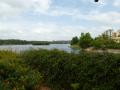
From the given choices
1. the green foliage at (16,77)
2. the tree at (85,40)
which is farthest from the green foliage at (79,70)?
the tree at (85,40)

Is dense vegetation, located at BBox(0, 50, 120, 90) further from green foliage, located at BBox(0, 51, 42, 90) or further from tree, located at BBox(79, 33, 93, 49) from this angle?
tree, located at BBox(79, 33, 93, 49)

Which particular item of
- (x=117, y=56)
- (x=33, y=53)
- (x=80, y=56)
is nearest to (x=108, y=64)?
(x=117, y=56)

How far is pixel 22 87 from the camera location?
969cm

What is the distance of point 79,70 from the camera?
10.0 meters

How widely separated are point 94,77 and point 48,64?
3102 millimetres

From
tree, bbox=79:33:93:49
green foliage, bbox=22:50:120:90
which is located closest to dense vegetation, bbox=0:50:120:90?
green foliage, bbox=22:50:120:90

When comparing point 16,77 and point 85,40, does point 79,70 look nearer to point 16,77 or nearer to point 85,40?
point 16,77

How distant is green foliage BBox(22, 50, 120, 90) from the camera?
887 centimetres

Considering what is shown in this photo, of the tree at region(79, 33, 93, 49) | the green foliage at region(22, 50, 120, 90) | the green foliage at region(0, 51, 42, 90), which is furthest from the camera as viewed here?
the tree at region(79, 33, 93, 49)

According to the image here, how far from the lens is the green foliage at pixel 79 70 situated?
8.87m

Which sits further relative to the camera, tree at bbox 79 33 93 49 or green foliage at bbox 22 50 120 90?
tree at bbox 79 33 93 49

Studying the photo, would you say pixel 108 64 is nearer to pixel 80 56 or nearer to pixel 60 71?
pixel 80 56

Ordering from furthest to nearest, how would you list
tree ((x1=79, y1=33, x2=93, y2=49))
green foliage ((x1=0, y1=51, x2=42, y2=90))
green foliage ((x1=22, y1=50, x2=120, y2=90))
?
tree ((x1=79, y1=33, x2=93, y2=49))
green foliage ((x1=0, y1=51, x2=42, y2=90))
green foliage ((x1=22, y1=50, x2=120, y2=90))

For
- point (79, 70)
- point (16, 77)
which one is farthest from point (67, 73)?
point (16, 77)
